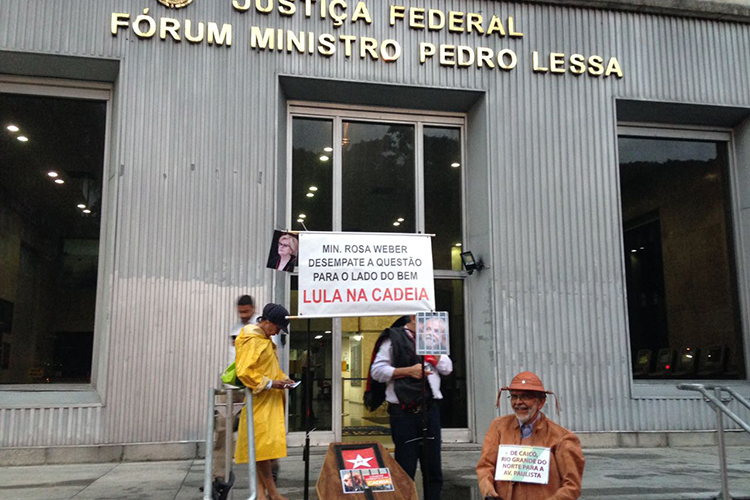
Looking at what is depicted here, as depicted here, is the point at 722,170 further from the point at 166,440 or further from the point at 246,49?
the point at 166,440

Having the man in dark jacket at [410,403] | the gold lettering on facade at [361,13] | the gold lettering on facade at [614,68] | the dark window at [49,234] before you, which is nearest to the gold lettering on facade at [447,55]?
the gold lettering on facade at [361,13]

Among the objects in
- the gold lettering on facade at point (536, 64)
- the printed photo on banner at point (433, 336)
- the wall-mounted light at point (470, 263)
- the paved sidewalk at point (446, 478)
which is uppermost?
the gold lettering on facade at point (536, 64)

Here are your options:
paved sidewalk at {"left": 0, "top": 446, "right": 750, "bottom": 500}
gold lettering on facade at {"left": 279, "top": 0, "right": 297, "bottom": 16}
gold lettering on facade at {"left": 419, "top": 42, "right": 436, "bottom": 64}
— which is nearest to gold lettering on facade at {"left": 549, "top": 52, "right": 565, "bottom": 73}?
gold lettering on facade at {"left": 419, "top": 42, "right": 436, "bottom": 64}

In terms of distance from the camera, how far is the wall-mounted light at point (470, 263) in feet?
34.9

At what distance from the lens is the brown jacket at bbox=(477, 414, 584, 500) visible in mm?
3936

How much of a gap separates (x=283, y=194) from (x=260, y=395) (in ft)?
16.2

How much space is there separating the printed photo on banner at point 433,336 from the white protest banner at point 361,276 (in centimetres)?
45

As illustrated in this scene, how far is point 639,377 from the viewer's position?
1089cm

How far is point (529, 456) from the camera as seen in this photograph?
13.4ft

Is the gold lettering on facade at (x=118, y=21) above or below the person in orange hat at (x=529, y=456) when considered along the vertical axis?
above

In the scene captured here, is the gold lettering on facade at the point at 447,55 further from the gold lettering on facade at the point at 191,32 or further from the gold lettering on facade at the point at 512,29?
the gold lettering on facade at the point at 191,32

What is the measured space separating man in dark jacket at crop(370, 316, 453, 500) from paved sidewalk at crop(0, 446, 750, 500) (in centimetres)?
110

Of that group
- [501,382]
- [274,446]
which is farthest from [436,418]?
[501,382]

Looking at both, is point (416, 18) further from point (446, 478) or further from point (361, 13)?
point (446, 478)
